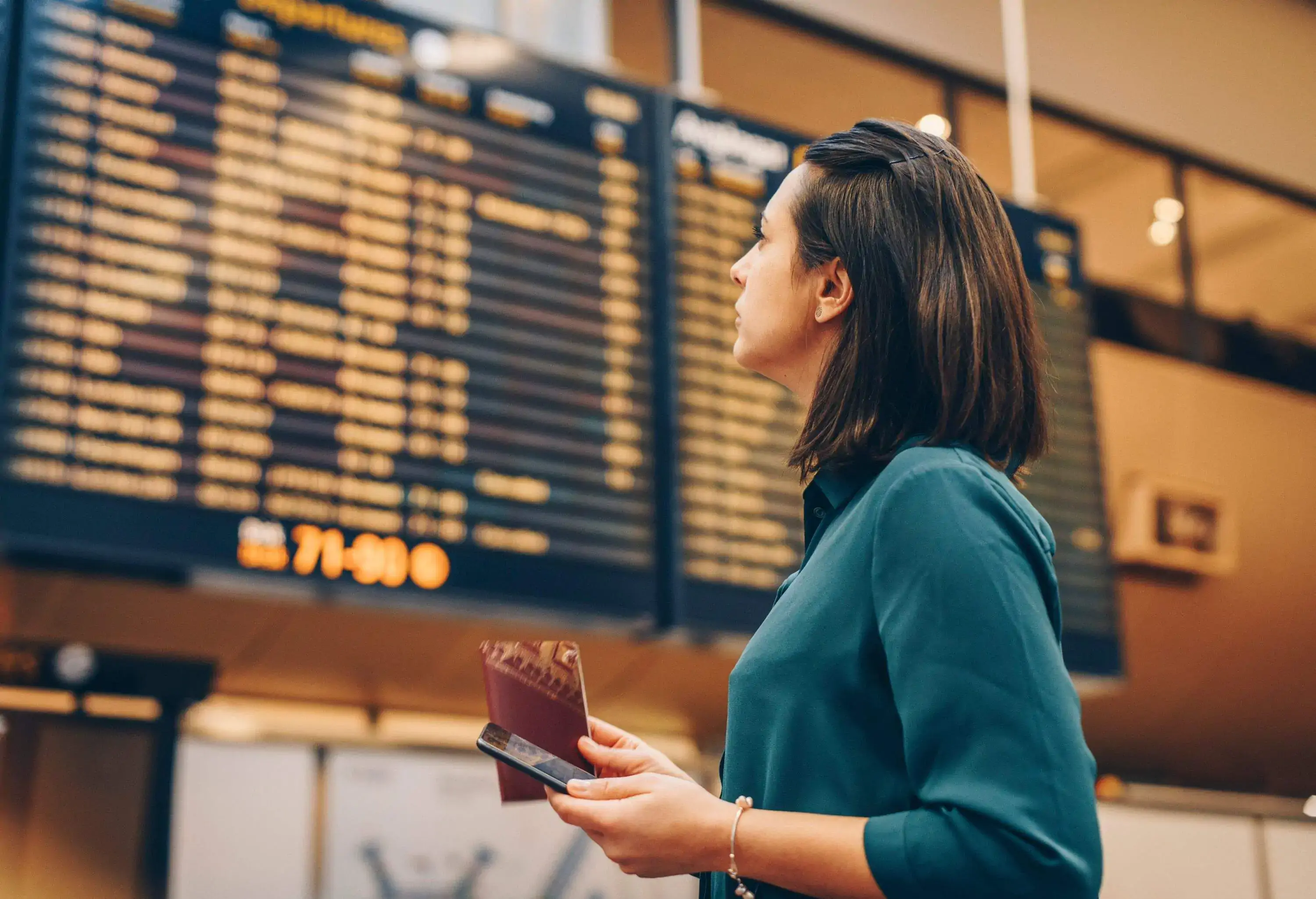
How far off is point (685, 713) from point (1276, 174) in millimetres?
2998

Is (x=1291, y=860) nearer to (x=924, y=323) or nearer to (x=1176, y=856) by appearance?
(x=1176, y=856)

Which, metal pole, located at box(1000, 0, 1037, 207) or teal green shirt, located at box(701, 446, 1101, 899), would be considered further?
metal pole, located at box(1000, 0, 1037, 207)

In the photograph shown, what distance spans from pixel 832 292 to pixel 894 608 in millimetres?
290

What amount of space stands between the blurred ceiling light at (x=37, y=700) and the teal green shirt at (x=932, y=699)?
2058 millimetres

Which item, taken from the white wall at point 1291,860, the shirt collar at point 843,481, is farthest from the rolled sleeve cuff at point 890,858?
the white wall at point 1291,860

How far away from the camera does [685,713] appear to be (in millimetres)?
3611

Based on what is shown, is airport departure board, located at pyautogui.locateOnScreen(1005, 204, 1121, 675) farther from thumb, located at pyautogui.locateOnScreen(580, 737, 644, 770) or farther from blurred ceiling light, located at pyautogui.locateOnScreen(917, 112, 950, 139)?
thumb, located at pyautogui.locateOnScreen(580, 737, 644, 770)

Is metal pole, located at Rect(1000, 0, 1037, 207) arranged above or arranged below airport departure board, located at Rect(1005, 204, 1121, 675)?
above

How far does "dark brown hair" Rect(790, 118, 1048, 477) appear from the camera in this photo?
3.43 feet

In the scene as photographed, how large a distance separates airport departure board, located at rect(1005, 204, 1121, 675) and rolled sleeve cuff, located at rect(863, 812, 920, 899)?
258cm

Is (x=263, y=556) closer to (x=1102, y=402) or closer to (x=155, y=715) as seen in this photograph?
(x=155, y=715)

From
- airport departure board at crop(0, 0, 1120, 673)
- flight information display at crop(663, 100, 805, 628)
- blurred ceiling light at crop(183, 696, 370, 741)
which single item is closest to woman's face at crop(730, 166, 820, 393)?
airport departure board at crop(0, 0, 1120, 673)

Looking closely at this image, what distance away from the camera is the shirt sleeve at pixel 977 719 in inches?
34.0

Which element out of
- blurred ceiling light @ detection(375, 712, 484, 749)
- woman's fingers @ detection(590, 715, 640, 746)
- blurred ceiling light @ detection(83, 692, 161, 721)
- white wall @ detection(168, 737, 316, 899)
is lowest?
white wall @ detection(168, 737, 316, 899)
